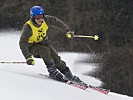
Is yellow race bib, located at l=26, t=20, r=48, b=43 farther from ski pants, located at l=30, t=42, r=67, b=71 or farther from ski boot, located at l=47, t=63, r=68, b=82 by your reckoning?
ski boot, located at l=47, t=63, r=68, b=82

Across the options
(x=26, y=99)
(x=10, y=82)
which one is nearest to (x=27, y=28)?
(x=10, y=82)

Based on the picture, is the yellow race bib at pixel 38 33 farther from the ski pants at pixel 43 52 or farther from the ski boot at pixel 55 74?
the ski boot at pixel 55 74

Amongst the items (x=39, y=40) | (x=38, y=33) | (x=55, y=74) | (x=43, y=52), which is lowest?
(x=55, y=74)

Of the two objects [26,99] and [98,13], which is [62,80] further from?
[98,13]

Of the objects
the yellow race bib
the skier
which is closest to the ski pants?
the skier

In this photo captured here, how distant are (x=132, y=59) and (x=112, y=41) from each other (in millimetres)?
807

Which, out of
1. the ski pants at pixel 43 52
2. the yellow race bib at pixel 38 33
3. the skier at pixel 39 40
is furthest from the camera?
the ski pants at pixel 43 52

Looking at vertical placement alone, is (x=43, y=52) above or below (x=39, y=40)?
below

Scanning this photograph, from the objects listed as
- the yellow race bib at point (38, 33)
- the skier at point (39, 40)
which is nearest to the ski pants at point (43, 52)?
the skier at point (39, 40)

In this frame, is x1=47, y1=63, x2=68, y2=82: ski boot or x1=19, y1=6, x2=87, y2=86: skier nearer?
x1=19, y1=6, x2=87, y2=86: skier

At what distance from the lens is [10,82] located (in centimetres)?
491

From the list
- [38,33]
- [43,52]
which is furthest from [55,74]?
[38,33]

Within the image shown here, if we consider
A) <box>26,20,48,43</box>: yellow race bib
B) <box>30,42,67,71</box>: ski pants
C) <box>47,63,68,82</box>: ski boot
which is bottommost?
<box>47,63,68,82</box>: ski boot

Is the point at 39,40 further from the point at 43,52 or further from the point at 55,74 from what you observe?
the point at 55,74
